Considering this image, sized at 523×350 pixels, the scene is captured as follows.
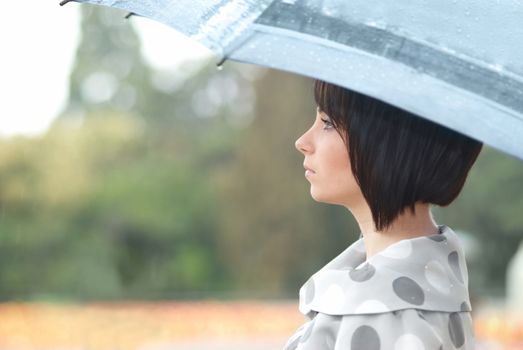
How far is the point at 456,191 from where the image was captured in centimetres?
199

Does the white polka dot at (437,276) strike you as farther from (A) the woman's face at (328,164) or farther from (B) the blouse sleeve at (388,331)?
(A) the woman's face at (328,164)

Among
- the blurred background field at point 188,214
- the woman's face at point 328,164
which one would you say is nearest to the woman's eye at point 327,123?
the woman's face at point 328,164

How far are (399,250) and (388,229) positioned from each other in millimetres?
77

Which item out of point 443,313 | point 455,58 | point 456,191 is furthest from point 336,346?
point 455,58

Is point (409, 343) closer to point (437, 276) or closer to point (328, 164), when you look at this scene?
point (437, 276)

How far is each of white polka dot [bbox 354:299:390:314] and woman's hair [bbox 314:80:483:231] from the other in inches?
7.6

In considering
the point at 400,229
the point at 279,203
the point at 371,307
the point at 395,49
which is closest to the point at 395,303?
the point at 371,307

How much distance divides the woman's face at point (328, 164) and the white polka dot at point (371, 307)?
25 centimetres

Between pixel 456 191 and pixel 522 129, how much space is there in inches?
12.2

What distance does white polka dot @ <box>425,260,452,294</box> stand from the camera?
1889mm

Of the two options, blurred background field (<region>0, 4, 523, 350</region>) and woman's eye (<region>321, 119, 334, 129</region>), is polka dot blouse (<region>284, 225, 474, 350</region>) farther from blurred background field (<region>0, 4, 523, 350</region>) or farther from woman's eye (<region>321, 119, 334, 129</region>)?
blurred background field (<region>0, 4, 523, 350</region>)

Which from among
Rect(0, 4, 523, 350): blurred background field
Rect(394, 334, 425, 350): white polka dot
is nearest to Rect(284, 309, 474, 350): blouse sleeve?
Rect(394, 334, 425, 350): white polka dot

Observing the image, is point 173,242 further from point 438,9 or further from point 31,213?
point 438,9

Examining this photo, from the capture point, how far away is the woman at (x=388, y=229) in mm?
1830
